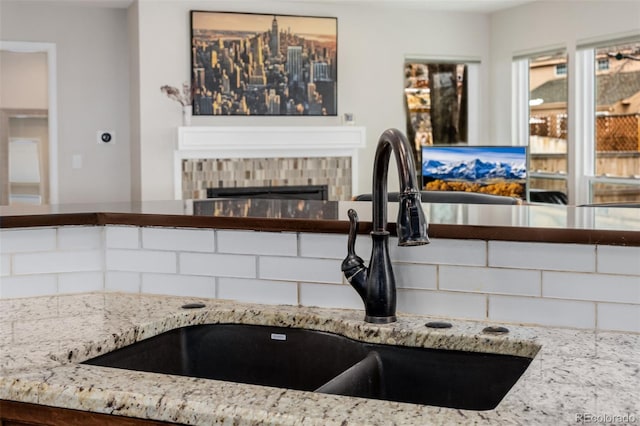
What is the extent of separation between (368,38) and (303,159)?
1238mm

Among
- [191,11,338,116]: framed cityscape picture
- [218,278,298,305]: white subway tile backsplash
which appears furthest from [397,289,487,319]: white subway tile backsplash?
[191,11,338,116]: framed cityscape picture

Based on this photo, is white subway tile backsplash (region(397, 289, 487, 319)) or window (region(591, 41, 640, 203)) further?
window (region(591, 41, 640, 203))

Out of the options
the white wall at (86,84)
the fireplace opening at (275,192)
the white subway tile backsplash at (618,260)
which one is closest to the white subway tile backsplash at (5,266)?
the white subway tile backsplash at (618,260)

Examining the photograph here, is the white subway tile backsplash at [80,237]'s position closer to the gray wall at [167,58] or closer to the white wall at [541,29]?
the gray wall at [167,58]

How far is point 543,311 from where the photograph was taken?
126 centimetres

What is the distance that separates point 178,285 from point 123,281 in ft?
0.43

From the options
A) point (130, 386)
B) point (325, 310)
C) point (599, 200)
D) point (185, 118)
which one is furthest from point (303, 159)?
point (130, 386)

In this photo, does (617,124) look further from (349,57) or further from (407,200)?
(407,200)

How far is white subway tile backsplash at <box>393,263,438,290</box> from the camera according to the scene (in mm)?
1341

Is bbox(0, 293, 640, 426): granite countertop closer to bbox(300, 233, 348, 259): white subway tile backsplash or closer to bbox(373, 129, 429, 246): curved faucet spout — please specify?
bbox(300, 233, 348, 259): white subway tile backsplash

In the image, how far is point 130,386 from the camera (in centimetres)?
97

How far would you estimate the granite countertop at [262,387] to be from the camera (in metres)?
0.87

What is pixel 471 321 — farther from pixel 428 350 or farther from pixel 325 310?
pixel 325 310

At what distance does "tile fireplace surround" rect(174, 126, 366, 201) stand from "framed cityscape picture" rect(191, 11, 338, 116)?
0.88 ft
